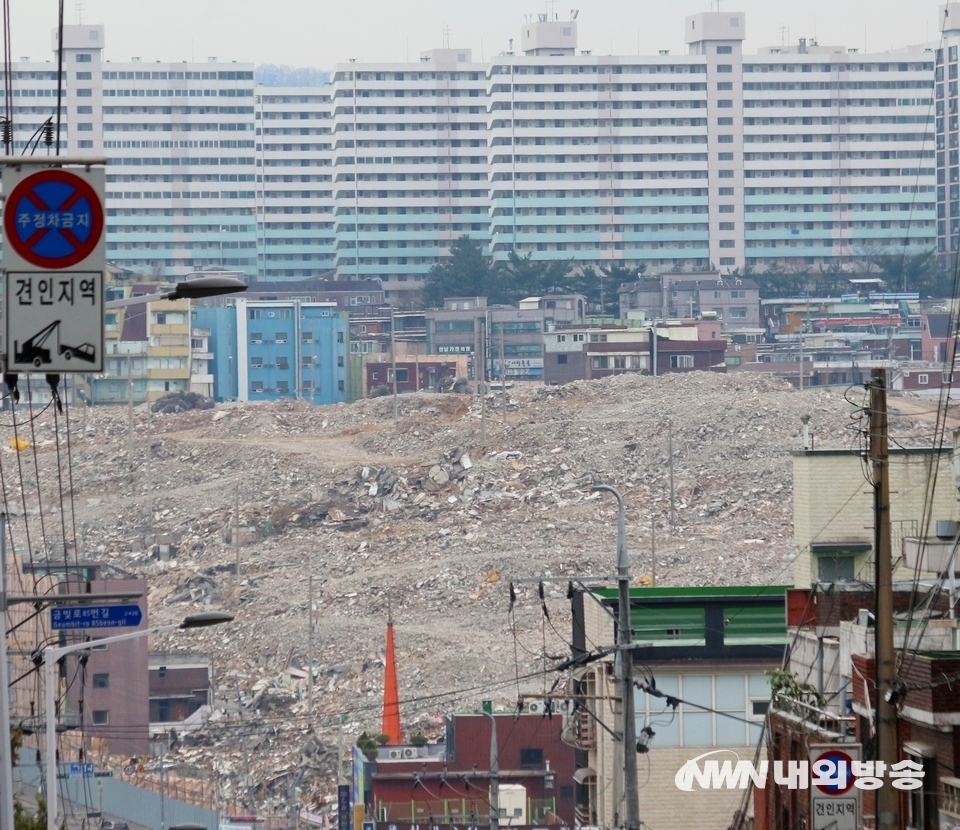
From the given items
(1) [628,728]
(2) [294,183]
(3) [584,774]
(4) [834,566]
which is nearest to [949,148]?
(2) [294,183]

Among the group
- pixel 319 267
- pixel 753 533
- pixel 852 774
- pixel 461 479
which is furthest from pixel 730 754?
pixel 319 267

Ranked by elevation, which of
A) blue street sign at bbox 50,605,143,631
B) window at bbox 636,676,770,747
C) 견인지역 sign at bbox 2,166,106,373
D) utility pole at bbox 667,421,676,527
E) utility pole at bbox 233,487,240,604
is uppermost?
견인지역 sign at bbox 2,166,106,373

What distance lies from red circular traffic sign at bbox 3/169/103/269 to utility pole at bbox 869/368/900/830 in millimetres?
5878

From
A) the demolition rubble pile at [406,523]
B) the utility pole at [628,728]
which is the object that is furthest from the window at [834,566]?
the demolition rubble pile at [406,523]

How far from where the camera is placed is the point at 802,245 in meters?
141

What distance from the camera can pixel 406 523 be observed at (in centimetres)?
8288

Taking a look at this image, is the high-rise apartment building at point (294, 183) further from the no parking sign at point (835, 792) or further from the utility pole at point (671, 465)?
the no parking sign at point (835, 792)

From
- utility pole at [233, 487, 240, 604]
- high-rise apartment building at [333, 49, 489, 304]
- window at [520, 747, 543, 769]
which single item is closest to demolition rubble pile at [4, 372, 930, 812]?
utility pole at [233, 487, 240, 604]

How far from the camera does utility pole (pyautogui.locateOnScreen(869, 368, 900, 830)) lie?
38.8 ft

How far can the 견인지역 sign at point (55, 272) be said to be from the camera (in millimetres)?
7496

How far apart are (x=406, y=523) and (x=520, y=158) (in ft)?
204

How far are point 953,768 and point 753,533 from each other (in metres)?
64.9

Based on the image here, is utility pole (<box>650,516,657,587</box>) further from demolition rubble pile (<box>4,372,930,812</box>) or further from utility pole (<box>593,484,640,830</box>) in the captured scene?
utility pole (<box>593,484,640,830</box>)

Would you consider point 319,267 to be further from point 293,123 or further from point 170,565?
point 170,565
